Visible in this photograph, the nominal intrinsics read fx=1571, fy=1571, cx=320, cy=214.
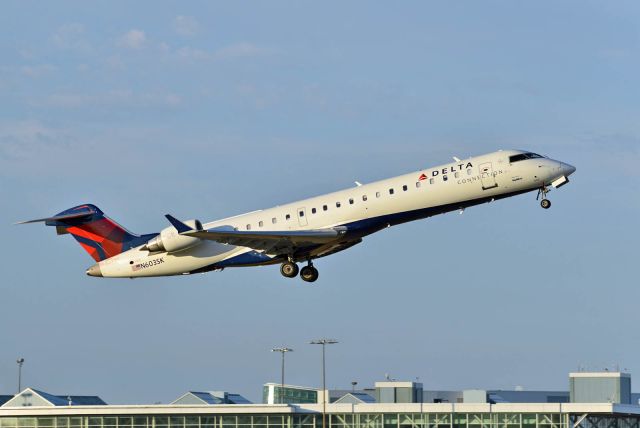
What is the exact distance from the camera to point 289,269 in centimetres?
6084

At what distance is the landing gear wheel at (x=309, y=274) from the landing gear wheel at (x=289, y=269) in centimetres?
66

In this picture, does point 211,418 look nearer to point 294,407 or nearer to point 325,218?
point 294,407

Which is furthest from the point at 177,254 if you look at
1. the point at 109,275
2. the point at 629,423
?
the point at 629,423

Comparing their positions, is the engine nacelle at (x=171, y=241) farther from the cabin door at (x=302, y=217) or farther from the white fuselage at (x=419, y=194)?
the cabin door at (x=302, y=217)

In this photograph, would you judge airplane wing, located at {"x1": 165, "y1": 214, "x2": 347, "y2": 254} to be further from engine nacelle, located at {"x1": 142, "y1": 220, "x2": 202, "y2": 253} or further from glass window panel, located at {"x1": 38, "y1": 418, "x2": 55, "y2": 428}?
glass window panel, located at {"x1": 38, "y1": 418, "x2": 55, "y2": 428}

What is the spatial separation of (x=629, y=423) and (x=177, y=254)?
2105 cm

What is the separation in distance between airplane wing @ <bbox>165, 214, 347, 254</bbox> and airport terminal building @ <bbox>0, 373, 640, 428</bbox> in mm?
10220


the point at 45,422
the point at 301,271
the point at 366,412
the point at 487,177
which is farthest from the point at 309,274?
the point at 45,422

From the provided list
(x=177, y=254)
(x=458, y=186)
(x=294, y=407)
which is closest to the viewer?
(x=458, y=186)

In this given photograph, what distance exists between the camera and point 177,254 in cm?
6153

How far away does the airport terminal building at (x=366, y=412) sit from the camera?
65.1m

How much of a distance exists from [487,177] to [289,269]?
8.85m

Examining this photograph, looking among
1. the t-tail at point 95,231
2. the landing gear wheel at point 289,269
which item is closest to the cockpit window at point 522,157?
the landing gear wheel at point 289,269

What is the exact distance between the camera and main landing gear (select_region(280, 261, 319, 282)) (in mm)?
60875
